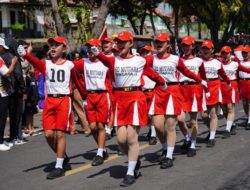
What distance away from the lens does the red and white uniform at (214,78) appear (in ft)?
34.8

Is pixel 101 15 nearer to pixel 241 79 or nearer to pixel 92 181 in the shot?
pixel 241 79

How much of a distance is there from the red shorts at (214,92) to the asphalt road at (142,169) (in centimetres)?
86

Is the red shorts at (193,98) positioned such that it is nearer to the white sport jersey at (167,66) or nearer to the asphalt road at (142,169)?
the asphalt road at (142,169)

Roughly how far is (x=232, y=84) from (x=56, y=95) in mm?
5208

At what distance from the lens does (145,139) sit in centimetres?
1160

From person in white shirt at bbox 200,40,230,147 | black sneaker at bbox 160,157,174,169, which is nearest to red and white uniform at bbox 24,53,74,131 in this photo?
black sneaker at bbox 160,157,174,169

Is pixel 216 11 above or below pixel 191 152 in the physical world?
above

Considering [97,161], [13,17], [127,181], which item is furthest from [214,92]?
[13,17]

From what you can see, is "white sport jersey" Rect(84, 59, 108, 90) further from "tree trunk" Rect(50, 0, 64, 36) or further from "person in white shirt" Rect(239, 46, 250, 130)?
"tree trunk" Rect(50, 0, 64, 36)

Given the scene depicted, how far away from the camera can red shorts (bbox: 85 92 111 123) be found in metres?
9.09

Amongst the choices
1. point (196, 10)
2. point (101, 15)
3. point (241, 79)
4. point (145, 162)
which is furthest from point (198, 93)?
point (196, 10)

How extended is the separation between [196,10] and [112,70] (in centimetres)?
2522

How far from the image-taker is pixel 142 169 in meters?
8.47

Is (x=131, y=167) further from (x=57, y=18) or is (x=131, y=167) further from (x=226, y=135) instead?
(x=57, y=18)
